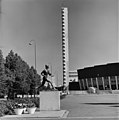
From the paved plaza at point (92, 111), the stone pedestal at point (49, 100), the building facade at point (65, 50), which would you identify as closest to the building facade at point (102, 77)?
the building facade at point (65, 50)

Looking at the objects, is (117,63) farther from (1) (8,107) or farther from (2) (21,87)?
(1) (8,107)

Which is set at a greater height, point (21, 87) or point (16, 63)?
point (16, 63)

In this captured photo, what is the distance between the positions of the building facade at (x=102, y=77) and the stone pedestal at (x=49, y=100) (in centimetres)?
8655

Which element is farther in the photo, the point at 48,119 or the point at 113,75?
the point at 113,75

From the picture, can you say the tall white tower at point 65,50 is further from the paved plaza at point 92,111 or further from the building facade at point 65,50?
the paved plaza at point 92,111

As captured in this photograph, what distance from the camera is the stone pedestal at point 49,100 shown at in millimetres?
22469

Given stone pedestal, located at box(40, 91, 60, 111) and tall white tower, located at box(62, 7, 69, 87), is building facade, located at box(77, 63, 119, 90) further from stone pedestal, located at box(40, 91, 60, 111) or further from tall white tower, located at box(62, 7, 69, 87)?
stone pedestal, located at box(40, 91, 60, 111)

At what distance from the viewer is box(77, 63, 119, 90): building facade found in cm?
10806

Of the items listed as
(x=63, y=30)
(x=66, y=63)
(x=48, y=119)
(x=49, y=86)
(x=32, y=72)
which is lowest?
(x=48, y=119)

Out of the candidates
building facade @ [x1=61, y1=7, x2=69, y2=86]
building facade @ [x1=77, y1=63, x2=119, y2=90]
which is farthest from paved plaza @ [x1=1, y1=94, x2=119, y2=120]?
building facade @ [x1=61, y1=7, x2=69, y2=86]

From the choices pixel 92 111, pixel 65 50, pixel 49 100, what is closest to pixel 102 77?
pixel 65 50

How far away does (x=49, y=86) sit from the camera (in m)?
23.4

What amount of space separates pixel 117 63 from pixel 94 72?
12.5 metres

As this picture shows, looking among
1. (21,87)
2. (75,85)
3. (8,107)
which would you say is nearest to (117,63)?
(75,85)
